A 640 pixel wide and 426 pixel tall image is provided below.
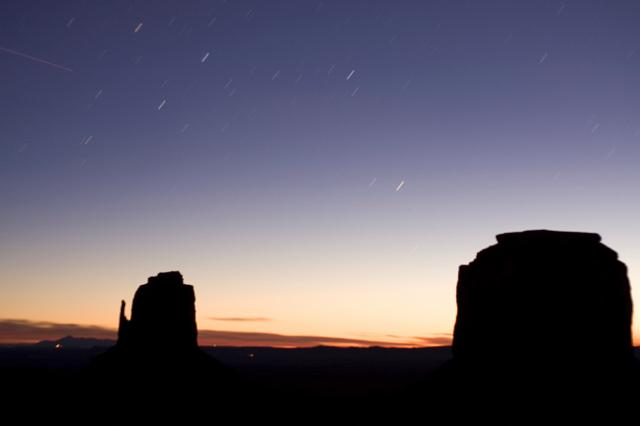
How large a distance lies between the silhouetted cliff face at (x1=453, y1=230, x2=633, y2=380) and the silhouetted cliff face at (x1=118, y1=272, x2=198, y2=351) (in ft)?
143

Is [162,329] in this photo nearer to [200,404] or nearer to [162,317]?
[162,317]

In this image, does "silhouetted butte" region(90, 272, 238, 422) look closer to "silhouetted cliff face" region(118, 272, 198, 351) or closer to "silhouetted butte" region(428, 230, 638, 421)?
"silhouetted cliff face" region(118, 272, 198, 351)

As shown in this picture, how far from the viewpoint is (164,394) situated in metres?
65.4

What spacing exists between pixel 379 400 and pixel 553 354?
1952 centimetres

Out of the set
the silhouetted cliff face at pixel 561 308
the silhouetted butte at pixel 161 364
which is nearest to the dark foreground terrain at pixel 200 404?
the silhouetted butte at pixel 161 364

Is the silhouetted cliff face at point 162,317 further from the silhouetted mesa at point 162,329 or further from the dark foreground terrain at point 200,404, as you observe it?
the dark foreground terrain at point 200,404

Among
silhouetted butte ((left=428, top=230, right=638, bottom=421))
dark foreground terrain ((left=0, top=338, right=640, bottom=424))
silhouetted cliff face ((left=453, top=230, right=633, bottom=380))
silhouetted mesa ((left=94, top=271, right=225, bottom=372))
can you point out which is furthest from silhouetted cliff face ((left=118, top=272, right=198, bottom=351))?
silhouetted cliff face ((left=453, top=230, right=633, bottom=380))

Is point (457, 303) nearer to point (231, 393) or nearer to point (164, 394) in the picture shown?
point (231, 393)

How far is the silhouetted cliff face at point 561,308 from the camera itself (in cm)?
4509

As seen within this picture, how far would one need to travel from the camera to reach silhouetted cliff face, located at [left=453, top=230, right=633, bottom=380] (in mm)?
45094

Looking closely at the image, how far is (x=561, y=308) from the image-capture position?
4622cm

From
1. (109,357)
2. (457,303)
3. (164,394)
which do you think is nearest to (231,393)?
(164,394)

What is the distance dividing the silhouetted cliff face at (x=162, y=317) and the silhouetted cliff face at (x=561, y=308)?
43723mm

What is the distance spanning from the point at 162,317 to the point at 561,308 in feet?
167
